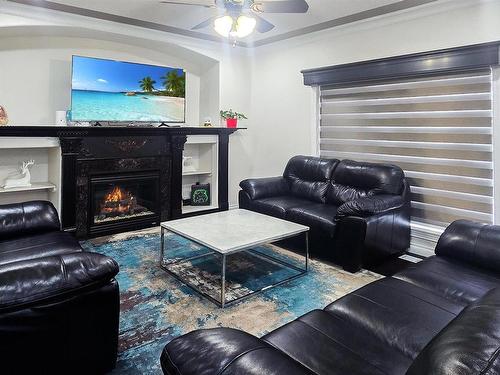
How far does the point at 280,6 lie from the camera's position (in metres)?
3.17

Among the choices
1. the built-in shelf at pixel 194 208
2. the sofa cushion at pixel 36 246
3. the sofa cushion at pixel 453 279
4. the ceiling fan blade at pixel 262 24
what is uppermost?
the ceiling fan blade at pixel 262 24

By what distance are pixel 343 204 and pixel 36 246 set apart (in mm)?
2535

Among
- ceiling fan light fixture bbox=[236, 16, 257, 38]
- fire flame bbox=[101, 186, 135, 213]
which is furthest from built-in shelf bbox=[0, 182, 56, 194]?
ceiling fan light fixture bbox=[236, 16, 257, 38]

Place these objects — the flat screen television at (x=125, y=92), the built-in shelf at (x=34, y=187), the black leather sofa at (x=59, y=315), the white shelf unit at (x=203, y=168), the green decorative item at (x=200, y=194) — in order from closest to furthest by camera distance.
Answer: the black leather sofa at (x=59, y=315)
the built-in shelf at (x=34, y=187)
the flat screen television at (x=125, y=92)
the white shelf unit at (x=203, y=168)
the green decorative item at (x=200, y=194)

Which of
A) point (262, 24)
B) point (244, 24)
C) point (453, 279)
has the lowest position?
point (453, 279)

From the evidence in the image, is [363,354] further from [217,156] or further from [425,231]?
[217,156]

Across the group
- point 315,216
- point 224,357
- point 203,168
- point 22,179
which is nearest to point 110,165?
point 22,179

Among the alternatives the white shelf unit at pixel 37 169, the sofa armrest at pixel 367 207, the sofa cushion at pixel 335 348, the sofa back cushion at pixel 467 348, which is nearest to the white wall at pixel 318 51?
the sofa armrest at pixel 367 207

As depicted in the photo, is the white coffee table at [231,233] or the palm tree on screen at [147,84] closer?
the white coffee table at [231,233]

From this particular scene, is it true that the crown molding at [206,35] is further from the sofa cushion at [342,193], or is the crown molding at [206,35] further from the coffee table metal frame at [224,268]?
the coffee table metal frame at [224,268]

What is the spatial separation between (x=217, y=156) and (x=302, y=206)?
1.97m

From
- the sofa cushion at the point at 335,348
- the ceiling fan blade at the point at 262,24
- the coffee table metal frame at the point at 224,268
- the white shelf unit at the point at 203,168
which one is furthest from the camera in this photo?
the white shelf unit at the point at 203,168

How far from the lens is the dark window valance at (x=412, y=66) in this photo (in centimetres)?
334

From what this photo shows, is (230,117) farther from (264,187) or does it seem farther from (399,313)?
(399,313)
